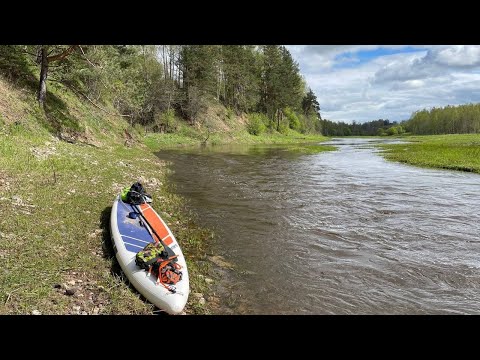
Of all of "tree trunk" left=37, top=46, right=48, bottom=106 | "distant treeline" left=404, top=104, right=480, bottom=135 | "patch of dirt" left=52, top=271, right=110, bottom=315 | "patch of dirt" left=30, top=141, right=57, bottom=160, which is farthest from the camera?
"distant treeline" left=404, top=104, right=480, bottom=135

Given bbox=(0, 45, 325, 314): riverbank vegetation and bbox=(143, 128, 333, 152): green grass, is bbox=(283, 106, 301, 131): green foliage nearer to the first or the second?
bbox=(143, 128, 333, 152): green grass

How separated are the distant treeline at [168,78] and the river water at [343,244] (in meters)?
9.71

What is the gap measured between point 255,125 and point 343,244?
203 ft

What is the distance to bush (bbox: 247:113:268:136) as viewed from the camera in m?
70.6

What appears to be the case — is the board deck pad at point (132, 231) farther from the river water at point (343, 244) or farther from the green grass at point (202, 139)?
the green grass at point (202, 139)

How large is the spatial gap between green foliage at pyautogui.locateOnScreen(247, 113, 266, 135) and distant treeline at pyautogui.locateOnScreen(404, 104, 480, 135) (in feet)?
345

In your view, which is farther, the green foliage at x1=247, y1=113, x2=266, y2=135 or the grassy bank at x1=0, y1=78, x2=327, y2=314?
the green foliage at x1=247, y1=113, x2=266, y2=135

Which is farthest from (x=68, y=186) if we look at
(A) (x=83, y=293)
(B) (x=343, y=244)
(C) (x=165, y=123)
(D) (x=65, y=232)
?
(C) (x=165, y=123)

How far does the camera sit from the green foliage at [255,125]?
70562 mm

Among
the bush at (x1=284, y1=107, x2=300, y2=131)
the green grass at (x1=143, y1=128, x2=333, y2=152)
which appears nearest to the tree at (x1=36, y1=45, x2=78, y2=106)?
the green grass at (x1=143, y1=128, x2=333, y2=152)
